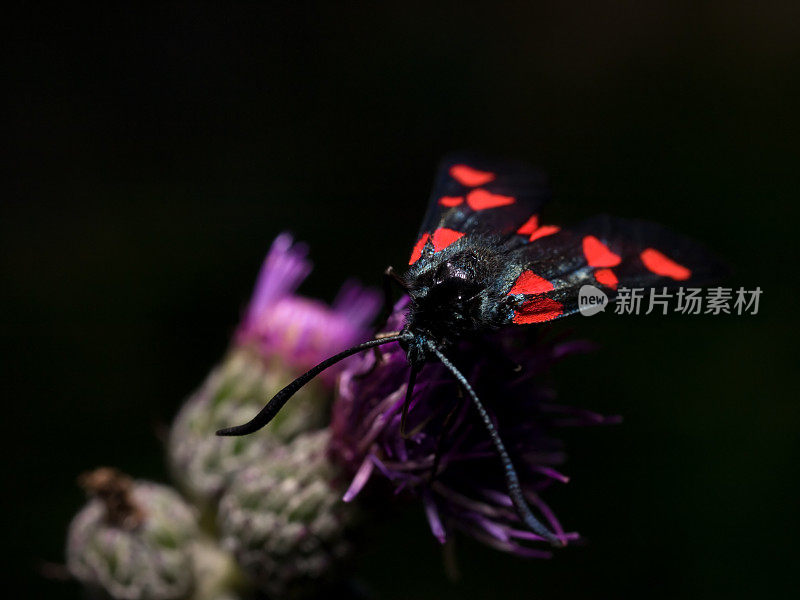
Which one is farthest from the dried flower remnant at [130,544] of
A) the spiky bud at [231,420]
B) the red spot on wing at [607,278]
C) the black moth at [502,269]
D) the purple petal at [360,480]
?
the red spot on wing at [607,278]

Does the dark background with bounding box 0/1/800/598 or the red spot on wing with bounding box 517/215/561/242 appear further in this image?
the dark background with bounding box 0/1/800/598

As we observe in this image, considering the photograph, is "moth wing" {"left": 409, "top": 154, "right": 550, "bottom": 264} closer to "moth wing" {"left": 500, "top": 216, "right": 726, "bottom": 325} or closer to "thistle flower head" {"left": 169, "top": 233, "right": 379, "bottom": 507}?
"moth wing" {"left": 500, "top": 216, "right": 726, "bottom": 325}

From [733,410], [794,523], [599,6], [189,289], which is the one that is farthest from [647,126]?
[189,289]

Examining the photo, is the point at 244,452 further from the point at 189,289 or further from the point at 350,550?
the point at 189,289

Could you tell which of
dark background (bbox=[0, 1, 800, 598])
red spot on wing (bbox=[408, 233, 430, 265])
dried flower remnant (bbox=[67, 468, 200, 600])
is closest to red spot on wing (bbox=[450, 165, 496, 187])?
red spot on wing (bbox=[408, 233, 430, 265])

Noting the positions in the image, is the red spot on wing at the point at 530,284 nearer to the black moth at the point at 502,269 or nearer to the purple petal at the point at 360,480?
the black moth at the point at 502,269

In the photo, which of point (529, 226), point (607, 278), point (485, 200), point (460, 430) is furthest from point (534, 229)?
point (460, 430)

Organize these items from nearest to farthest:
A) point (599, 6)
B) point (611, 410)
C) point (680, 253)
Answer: point (680, 253), point (611, 410), point (599, 6)
